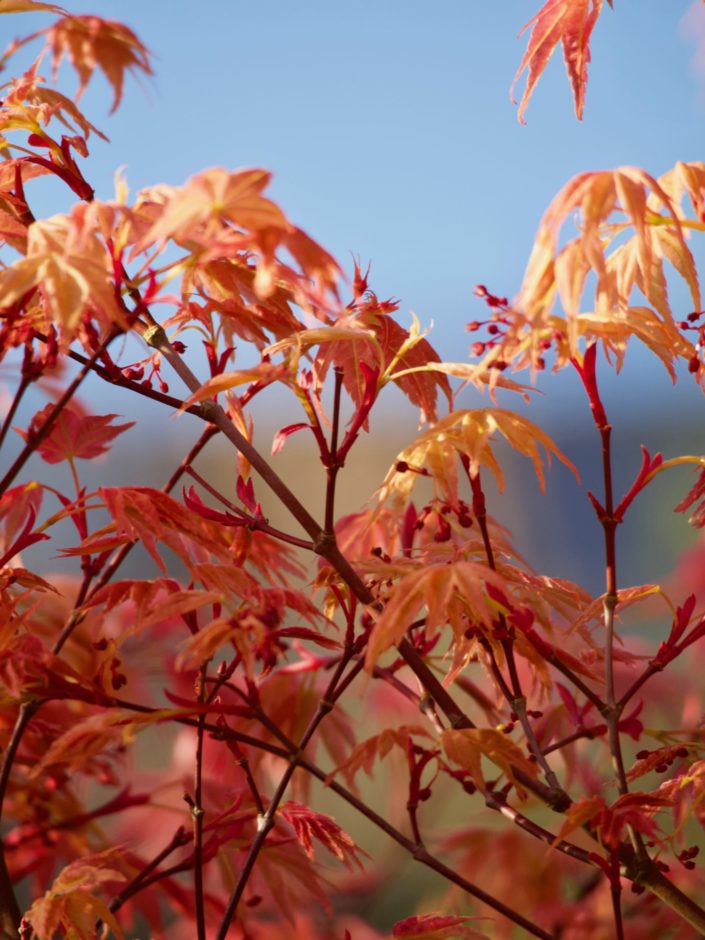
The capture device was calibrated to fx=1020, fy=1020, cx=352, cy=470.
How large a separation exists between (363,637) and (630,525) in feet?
10.8

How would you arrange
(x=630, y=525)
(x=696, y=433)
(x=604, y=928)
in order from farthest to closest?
(x=696, y=433)
(x=630, y=525)
(x=604, y=928)

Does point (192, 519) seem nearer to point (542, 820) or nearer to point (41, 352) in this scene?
point (41, 352)

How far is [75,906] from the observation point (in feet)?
2.17

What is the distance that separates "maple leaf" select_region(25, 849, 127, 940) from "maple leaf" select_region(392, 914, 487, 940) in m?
0.20

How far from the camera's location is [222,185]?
50 cm

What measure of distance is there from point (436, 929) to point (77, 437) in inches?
17.8

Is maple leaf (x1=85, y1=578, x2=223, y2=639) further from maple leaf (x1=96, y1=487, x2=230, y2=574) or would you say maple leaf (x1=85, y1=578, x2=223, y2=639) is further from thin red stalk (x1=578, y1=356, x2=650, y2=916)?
thin red stalk (x1=578, y1=356, x2=650, y2=916)

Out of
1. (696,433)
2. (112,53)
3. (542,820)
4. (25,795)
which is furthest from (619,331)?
(696,433)

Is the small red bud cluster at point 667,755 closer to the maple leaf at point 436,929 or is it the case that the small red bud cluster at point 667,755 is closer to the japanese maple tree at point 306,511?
the japanese maple tree at point 306,511

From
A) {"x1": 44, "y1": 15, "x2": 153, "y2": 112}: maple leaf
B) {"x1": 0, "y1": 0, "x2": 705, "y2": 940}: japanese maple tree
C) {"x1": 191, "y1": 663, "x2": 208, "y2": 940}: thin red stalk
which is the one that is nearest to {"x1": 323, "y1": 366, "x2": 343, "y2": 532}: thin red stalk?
{"x1": 0, "y1": 0, "x2": 705, "y2": 940}: japanese maple tree

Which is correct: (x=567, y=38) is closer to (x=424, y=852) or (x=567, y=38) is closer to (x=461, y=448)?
(x=461, y=448)

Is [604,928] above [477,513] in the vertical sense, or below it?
below

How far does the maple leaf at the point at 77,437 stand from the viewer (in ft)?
2.63

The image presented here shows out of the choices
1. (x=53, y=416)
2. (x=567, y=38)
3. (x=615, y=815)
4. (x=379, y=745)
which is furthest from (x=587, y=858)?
(x=567, y=38)
